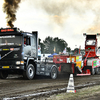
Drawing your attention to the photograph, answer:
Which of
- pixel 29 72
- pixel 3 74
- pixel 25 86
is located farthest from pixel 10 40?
pixel 25 86

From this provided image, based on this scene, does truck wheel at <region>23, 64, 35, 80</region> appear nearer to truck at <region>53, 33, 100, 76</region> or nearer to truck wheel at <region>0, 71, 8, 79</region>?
truck wheel at <region>0, 71, 8, 79</region>

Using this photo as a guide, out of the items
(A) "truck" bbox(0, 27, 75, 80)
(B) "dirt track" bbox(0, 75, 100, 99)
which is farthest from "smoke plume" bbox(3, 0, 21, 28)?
(B) "dirt track" bbox(0, 75, 100, 99)

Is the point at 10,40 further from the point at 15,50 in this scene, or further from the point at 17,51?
the point at 17,51

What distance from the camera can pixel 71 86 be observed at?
8008 mm

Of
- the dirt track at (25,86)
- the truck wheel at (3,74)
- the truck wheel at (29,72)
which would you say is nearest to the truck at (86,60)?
the truck wheel at (29,72)

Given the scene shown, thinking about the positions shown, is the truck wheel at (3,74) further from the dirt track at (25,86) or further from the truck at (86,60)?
the truck at (86,60)

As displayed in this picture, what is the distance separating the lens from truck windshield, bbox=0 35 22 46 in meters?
13.0

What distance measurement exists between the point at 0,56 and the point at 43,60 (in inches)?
124

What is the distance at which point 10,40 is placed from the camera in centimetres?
1316

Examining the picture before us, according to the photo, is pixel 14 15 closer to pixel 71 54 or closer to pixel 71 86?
pixel 71 54

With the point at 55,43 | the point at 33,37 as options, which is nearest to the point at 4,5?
the point at 33,37

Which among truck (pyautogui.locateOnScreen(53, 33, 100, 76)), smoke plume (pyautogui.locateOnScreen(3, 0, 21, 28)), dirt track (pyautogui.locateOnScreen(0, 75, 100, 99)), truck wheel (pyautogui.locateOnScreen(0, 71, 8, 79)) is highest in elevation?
smoke plume (pyautogui.locateOnScreen(3, 0, 21, 28))

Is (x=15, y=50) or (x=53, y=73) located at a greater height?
(x=15, y=50)

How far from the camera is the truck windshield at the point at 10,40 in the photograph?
42.8ft
